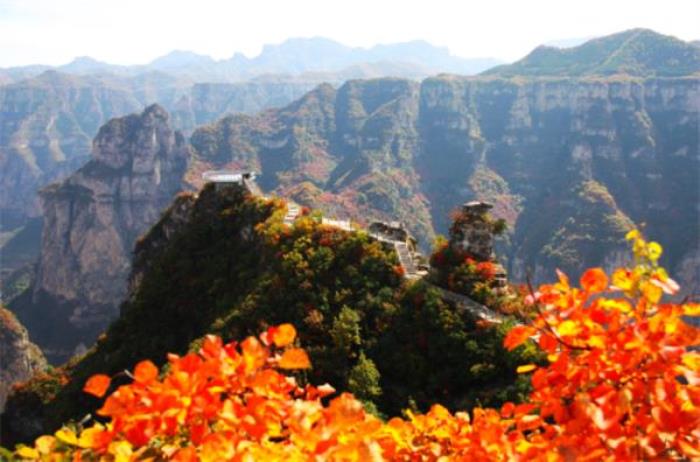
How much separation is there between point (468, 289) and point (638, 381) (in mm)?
17220

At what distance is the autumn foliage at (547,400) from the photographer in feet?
10.8

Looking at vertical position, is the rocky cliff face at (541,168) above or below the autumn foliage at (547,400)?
below

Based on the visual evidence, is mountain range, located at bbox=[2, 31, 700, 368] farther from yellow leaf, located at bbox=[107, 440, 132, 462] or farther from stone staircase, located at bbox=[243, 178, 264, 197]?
yellow leaf, located at bbox=[107, 440, 132, 462]

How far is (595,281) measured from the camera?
3797 millimetres

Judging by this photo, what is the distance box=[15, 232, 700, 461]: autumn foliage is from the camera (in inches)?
129

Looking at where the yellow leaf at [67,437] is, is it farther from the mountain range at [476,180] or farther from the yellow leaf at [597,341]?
the mountain range at [476,180]

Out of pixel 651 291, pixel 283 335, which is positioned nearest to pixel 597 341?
pixel 651 291

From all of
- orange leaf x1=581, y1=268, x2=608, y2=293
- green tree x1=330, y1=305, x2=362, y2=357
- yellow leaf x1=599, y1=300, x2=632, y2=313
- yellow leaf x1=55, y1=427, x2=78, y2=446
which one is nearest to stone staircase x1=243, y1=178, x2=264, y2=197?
green tree x1=330, y1=305, x2=362, y2=357

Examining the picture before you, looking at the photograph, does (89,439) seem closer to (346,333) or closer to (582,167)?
(346,333)

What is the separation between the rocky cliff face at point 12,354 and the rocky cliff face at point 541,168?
68.6 m

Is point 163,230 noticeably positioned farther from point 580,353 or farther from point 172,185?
point 172,185

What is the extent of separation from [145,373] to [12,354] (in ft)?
212

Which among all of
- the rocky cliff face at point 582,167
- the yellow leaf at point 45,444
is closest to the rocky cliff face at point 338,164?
the rocky cliff face at point 582,167

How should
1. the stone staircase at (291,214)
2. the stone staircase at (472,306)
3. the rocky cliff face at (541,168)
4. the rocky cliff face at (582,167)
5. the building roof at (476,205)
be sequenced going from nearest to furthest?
the stone staircase at (472,306), the building roof at (476,205), the stone staircase at (291,214), the rocky cliff face at (582,167), the rocky cliff face at (541,168)
